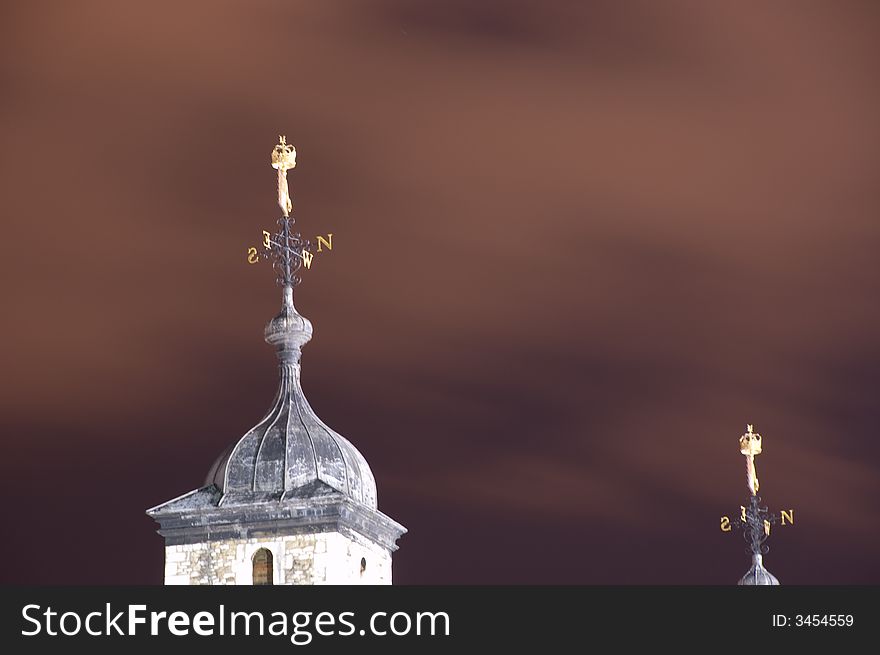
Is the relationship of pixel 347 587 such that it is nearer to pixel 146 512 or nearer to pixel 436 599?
pixel 436 599

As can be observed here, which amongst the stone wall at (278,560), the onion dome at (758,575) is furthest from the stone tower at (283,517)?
the onion dome at (758,575)

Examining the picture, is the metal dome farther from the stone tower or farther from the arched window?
the arched window

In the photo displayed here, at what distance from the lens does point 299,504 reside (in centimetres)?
9900

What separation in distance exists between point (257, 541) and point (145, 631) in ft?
46.4

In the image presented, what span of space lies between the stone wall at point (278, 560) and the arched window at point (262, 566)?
0.11m

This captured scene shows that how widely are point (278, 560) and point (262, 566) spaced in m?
0.44

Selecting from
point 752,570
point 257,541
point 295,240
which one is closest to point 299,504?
point 257,541

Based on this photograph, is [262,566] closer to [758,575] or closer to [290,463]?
[290,463]

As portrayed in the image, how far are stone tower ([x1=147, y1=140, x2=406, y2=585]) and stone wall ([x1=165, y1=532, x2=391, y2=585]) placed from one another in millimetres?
22

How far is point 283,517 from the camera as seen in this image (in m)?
98.9

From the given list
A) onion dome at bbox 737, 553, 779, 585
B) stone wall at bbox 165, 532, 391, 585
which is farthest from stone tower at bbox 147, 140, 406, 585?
onion dome at bbox 737, 553, 779, 585

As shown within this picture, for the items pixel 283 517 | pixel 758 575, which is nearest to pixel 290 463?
pixel 283 517

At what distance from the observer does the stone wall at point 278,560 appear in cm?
9831

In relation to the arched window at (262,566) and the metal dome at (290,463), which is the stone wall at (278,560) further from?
the metal dome at (290,463)
